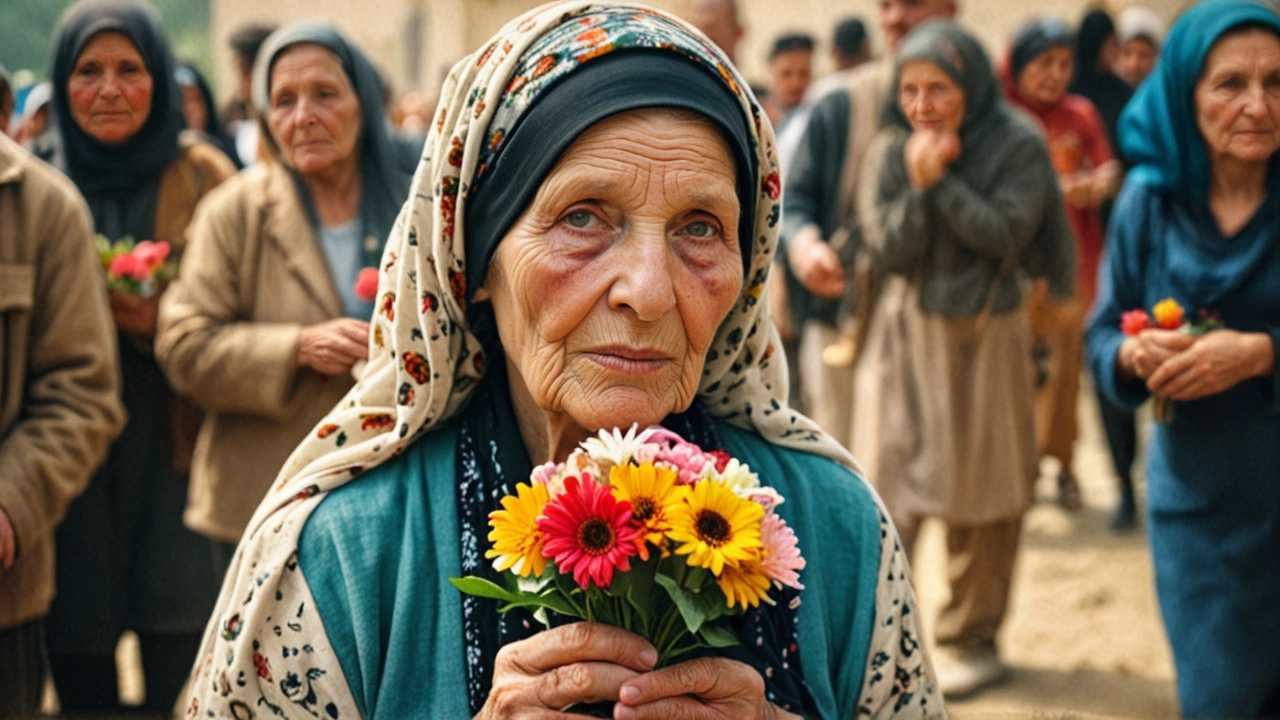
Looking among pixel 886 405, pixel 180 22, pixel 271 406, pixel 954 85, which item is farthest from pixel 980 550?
pixel 180 22

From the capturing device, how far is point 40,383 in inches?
148

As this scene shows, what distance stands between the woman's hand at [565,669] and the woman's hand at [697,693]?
0.10 feet

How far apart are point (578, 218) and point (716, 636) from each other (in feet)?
2.23

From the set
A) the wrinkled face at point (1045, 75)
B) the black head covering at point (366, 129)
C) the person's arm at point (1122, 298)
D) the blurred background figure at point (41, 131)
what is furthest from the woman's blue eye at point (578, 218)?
the wrinkled face at point (1045, 75)

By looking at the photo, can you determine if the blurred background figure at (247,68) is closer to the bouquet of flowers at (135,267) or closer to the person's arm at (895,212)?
the bouquet of flowers at (135,267)

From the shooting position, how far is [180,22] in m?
43.7

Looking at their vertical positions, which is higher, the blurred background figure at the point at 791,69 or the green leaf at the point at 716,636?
the blurred background figure at the point at 791,69

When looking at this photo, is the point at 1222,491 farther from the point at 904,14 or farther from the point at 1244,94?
the point at 904,14

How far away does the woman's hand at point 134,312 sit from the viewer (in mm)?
4738

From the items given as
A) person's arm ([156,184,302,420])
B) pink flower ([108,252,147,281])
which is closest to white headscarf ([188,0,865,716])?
person's arm ([156,184,302,420])

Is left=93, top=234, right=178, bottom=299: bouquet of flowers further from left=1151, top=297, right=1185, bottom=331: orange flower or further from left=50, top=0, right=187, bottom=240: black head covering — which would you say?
left=1151, top=297, right=1185, bottom=331: orange flower

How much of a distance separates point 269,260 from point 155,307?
63 centimetres

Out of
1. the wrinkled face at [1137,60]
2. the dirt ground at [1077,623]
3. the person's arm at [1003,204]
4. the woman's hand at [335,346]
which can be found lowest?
the dirt ground at [1077,623]

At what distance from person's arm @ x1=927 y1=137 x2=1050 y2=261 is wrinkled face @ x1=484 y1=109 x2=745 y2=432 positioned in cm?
348
